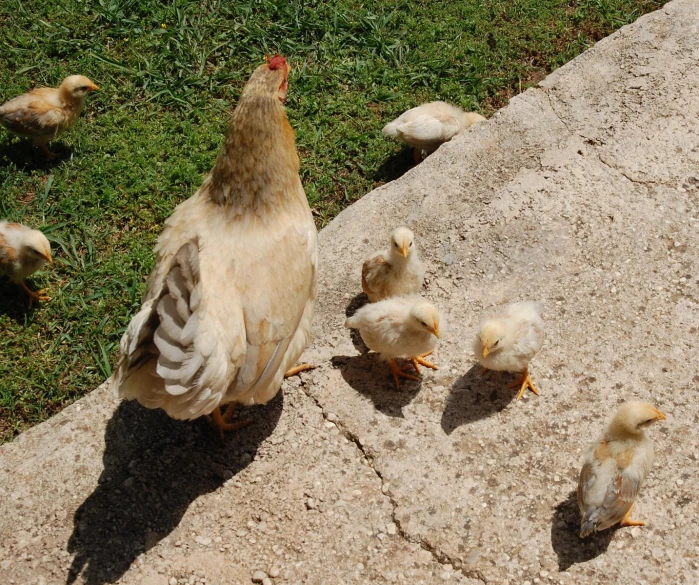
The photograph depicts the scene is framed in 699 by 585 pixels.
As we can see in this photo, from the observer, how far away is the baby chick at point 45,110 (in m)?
5.93

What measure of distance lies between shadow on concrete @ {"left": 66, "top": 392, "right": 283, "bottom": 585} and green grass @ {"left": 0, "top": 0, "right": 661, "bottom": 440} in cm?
102

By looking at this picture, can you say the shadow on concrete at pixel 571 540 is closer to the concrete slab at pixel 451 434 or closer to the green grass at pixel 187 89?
the concrete slab at pixel 451 434

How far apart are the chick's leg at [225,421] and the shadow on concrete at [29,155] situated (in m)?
3.03

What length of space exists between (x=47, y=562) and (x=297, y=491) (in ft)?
4.59

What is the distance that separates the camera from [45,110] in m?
5.92

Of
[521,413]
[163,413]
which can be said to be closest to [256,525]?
[163,413]

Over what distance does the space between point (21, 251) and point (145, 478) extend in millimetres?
1983

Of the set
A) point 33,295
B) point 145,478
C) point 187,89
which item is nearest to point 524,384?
point 145,478

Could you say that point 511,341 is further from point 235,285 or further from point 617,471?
point 235,285

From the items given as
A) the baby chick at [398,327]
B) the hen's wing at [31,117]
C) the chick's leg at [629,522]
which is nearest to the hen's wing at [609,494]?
the chick's leg at [629,522]

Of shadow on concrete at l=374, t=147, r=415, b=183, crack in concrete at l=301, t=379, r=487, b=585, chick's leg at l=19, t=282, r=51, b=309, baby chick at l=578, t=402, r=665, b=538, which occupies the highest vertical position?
chick's leg at l=19, t=282, r=51, b=309

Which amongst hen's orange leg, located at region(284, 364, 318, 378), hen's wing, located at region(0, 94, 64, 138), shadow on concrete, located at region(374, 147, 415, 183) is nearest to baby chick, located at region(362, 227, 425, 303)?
hen's orange leg, located at region(284, 364, 318, 378)

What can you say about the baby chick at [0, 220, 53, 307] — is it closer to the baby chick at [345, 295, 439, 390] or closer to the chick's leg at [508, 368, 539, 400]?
the baby chick at [345, 295, 439, 390]

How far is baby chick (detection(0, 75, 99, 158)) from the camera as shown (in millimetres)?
5926
